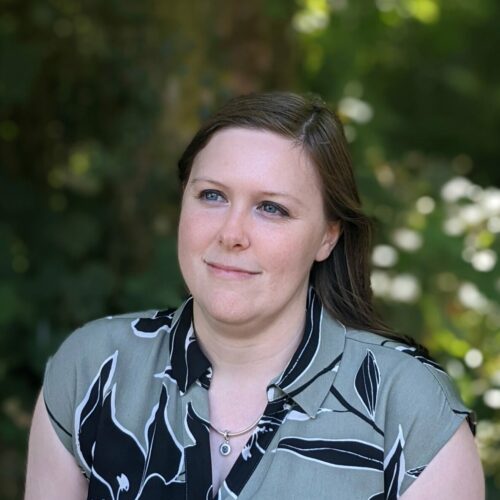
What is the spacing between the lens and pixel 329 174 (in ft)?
6.87

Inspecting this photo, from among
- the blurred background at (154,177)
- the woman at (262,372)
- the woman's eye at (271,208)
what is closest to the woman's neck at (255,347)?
the woman at (262,372)

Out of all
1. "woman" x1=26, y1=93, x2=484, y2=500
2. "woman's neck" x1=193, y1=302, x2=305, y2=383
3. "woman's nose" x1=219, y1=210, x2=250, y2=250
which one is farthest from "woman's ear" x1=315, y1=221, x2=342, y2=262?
"woman's nose" x1=219, y1=210, x2=250, y2=250

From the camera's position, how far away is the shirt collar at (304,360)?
6.70 ft

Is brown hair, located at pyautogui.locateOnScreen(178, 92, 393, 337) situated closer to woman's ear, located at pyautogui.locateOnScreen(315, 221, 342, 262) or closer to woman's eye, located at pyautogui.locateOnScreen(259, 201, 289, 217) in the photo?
woman's ear, located at pyautogui.locateOnScreen(315, 221, 342, 262)

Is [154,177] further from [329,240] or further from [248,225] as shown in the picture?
[248,225]

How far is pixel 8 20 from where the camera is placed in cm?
474

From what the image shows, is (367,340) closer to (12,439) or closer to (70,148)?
(12,439)

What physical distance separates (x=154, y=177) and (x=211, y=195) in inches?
89.5

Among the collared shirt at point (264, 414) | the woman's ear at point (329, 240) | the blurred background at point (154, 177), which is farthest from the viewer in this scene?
the blurred background at point (154, 177)

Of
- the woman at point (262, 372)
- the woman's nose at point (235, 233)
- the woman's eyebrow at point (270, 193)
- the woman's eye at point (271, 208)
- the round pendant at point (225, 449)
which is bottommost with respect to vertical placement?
the round pendant at point (225, 449)

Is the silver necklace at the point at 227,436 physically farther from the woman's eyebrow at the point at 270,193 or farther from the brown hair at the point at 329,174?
the woman's eyebrow at the point at 270,193

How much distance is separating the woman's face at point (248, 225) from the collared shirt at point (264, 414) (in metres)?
0.16

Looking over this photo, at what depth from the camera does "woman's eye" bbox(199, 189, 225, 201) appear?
2.05 m

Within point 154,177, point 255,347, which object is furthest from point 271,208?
point 154,177
